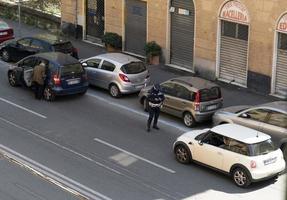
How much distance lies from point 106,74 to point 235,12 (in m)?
5.47

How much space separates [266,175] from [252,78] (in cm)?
915

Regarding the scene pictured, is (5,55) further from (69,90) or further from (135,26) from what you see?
(69,90)

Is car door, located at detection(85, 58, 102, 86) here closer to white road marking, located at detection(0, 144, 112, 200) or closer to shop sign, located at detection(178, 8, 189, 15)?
shop sign, located at detection(178, 8, 189, 15)

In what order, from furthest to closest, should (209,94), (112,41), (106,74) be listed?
(112,41) < (106,74) < (209,94)

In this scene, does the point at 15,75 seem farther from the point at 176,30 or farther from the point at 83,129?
the point at 176,30

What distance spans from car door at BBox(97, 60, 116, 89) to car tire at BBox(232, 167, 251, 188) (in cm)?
845

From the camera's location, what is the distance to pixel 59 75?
22609 mm

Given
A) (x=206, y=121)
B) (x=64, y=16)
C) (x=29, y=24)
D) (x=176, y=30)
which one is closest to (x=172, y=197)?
(x=206, y=121)

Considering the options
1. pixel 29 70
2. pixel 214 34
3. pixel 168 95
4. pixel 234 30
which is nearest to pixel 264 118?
pixel 168 95

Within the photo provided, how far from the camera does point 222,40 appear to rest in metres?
25.5

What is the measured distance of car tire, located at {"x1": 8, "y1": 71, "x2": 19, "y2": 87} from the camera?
2438cm

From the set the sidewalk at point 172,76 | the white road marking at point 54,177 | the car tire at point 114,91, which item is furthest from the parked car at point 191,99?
the white road marking at point 54,177

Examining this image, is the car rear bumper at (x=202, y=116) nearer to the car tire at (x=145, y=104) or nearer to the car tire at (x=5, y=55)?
the car tire at (x=145, y=104)

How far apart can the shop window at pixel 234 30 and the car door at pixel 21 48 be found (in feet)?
26.6
